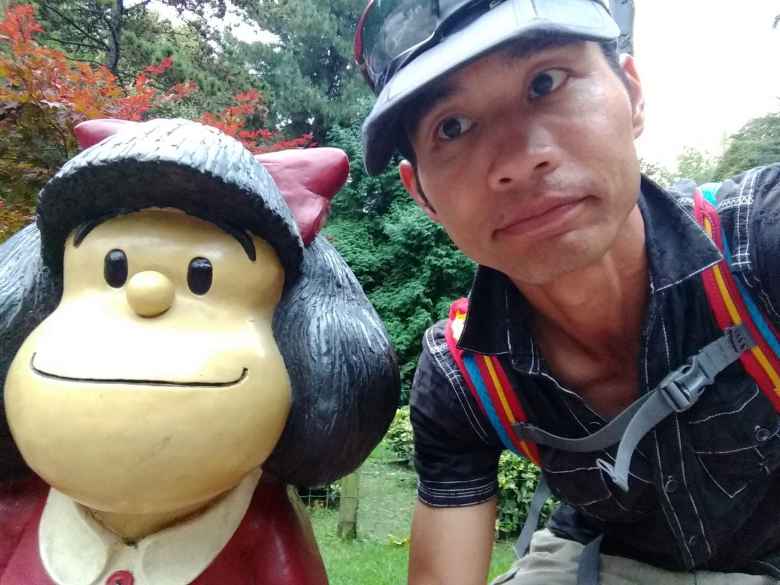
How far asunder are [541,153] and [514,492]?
3.75 meters

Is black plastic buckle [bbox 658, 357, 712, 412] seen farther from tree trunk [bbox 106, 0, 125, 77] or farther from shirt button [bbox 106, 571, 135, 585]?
tree trunk [bbox 106, 0, 125, 77]

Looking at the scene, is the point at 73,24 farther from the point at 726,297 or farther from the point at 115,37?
the point at 726,297

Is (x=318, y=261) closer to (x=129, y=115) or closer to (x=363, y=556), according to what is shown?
(x=129, y=115)

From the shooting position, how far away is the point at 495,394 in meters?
1.51

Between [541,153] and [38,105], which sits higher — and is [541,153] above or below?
below

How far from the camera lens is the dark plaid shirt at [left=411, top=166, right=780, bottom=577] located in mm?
1290

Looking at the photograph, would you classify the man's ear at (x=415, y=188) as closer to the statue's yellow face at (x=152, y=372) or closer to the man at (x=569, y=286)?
the man at (x=569, y=286)

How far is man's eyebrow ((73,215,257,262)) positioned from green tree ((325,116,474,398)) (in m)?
6.38

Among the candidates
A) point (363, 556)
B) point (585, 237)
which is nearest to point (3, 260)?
point (585, 237)

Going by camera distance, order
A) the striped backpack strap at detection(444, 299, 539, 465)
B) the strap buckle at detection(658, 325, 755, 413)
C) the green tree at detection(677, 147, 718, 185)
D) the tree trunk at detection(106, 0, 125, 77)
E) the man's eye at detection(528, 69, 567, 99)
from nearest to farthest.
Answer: the man's eye at detection(528, 69, 567, 99) < the strap buckle at detection(658, 325, 755, 413) < the striped backpack strap at detection(444, 299, 539, 465) < the tree trunk at detection(106, 0, 125, 77) < the green tree at detection(677, 147, 718, 185)

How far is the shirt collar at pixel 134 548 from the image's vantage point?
1.24 metres

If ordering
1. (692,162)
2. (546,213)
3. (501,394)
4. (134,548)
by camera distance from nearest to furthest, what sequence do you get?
(546,213) → (134,548) → (501,394) → (692,162)

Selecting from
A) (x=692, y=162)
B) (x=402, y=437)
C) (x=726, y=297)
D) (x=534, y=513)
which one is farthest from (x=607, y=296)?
(x=692, y=162)

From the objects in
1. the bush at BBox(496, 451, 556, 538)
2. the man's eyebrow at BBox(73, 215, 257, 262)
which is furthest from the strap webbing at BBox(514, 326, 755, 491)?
the bush at BBox(496, 451, 556, 538)
